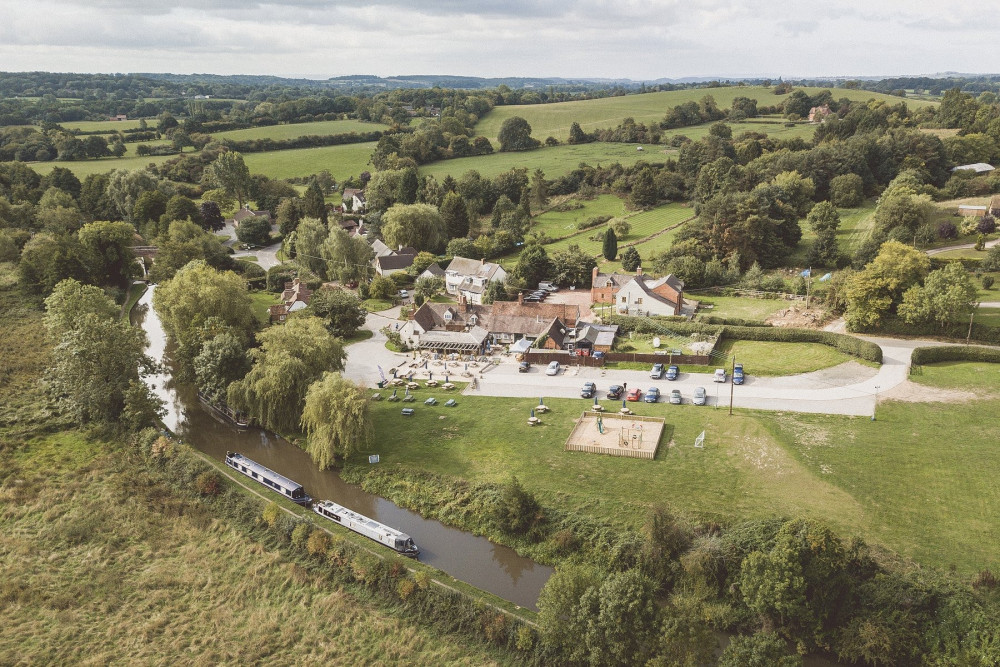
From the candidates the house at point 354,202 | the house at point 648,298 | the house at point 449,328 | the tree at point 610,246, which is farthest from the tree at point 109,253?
the house at point 648,298

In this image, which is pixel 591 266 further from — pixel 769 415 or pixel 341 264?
pixel 769 415

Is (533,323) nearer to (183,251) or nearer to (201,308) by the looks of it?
(201,308)

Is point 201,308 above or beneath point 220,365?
above

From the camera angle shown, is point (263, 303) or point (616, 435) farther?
point (263, 303)

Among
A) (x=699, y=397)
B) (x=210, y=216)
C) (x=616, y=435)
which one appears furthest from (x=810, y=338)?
(x=210, y=216)

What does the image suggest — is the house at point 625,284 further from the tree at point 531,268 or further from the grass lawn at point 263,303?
the grass lawn at point 263,303

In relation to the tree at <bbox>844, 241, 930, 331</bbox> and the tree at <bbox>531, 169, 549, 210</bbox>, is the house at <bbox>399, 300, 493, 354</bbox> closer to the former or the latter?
the tree at <bbox>844, 241, 930, 331</bbox>

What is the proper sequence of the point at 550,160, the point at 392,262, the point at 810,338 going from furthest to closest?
the point at 550,160 → the point at 392,262 → the point at 810,338

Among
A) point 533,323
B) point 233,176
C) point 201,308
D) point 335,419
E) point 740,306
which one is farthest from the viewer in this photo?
point 233,176

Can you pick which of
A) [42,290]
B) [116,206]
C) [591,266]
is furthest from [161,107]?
[591,266]
